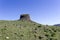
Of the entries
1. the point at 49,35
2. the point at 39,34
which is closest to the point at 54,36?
the point at 49,35

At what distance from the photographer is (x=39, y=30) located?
69.6 feet

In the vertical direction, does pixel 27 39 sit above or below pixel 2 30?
below

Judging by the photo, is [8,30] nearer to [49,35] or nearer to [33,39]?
[33,39]

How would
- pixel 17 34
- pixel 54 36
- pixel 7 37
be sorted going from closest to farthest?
1. pixel 7 37
2. pixel 17 34
3. pixel 54 36

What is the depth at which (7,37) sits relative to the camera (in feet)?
58.4

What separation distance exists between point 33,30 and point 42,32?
1274 millimetres

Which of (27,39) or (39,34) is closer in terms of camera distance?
(27,39)

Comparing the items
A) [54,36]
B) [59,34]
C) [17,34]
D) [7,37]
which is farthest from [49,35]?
[7,37]

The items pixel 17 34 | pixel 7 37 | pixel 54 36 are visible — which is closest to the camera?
pixel 7 37

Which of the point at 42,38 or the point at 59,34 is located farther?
the point at 59,34

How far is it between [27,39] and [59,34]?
5.47 meters

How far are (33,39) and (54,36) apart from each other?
3.42 m

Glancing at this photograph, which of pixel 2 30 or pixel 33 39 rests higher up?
pixel 2 30

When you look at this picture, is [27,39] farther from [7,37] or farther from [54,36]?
[54,36]
